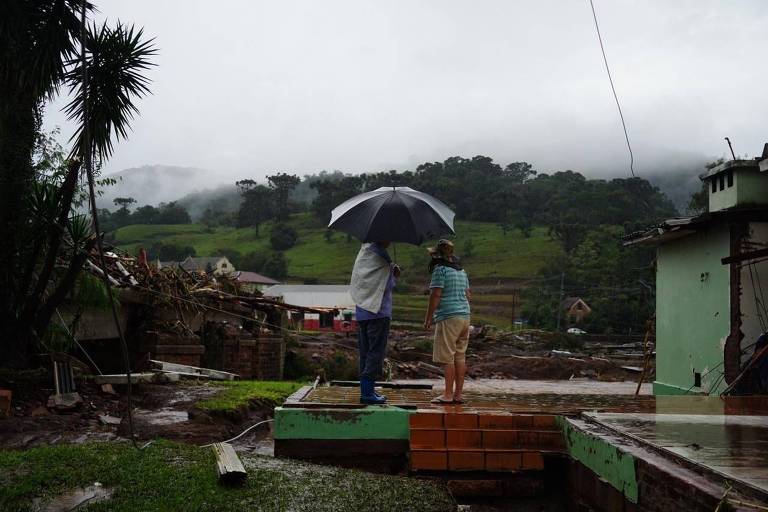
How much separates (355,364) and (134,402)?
10727 mm

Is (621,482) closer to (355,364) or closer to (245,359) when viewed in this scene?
(245,359)

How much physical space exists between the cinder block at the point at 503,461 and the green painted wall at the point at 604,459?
388 mm

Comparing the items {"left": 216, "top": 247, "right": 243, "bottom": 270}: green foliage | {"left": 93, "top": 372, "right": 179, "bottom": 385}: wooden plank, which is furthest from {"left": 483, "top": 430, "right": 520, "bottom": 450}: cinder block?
{"left": 216, "top": 247, "right": 243, "bottom": 270}: green foliage

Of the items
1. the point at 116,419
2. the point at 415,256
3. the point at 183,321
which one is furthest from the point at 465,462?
the point at 415,256

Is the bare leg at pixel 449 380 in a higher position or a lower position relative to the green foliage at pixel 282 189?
lower

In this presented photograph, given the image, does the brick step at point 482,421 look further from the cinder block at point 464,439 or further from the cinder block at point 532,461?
the cinder block at point 532,461

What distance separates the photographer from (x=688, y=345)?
36.1 ft

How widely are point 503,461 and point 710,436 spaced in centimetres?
142

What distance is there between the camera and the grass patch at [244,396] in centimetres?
773

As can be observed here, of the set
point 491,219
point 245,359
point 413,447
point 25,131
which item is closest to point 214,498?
point 413,447

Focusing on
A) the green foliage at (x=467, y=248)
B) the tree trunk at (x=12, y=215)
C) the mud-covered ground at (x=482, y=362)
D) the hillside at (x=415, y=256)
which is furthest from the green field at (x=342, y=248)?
the tree trunk at (x=12, y=215)

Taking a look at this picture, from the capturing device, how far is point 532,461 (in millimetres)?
5105

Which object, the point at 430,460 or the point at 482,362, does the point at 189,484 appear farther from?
the point at 482,362

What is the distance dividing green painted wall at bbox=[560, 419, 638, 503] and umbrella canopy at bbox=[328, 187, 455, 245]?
1890 mm
